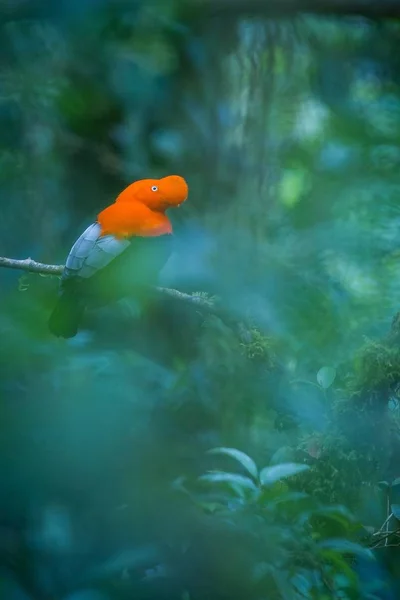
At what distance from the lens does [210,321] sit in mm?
1525

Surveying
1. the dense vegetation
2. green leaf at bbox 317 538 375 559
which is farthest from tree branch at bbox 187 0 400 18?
green leaf at bbox 317 538 375 559

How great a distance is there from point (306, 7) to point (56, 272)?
0.74 metres

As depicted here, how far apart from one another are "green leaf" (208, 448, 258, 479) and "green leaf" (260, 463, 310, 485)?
0.05ft

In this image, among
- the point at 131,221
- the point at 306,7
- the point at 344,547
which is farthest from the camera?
the point at 306,7

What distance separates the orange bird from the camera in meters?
1.46

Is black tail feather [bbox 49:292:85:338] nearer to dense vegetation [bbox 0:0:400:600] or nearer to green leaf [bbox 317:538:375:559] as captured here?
dense vegetation [bbox 0:0:400:600]

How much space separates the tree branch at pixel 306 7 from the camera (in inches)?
63.4

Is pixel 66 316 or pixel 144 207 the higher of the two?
pixel 144 207

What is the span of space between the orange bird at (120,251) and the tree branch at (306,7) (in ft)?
1.21

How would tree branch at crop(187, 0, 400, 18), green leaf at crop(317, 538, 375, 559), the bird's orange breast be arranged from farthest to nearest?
tree branch at crop(187, 0, 400, 18)
the bird's orange breast
green leaf at crop(317, 538, 375, 559)

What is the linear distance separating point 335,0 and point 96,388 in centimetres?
91

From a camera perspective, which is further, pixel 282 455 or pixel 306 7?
pixel 306 7

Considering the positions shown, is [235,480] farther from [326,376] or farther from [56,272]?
[56,272]

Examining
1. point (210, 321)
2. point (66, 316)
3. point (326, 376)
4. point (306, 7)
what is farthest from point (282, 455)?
point (306, 7)
